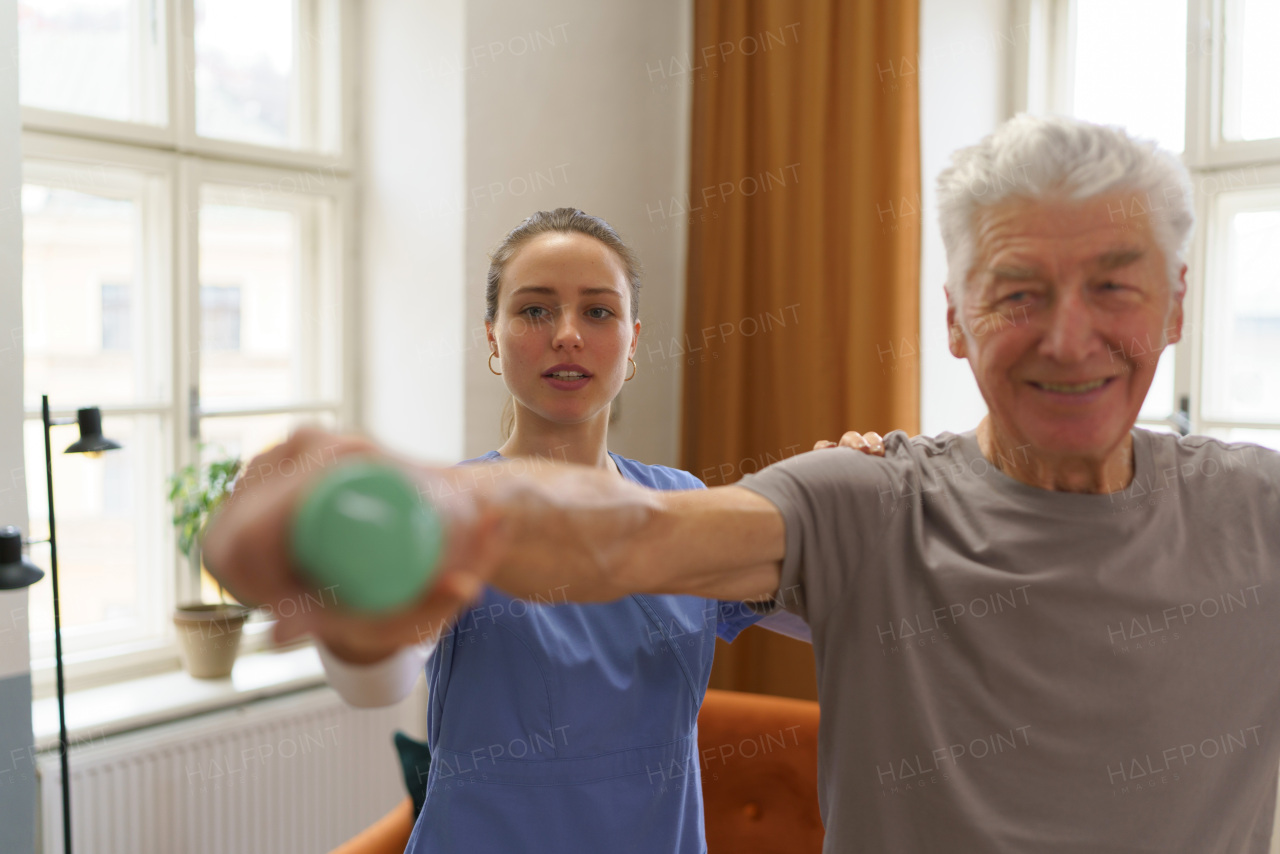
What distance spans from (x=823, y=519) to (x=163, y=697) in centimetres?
206

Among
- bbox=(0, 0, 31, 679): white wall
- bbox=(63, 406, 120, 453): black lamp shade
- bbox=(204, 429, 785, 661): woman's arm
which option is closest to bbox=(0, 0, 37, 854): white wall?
bbox=(0, 0, 31, 679): white wall

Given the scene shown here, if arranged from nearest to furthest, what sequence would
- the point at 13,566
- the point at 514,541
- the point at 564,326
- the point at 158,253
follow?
1. the point at 514,541
2. the point at 564,326
3. the point at 13,566
4. the point at 158,253

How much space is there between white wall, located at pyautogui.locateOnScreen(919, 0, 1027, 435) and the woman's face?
1492mm

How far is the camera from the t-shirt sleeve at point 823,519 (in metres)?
0.79

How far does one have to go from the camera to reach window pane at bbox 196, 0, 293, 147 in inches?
101

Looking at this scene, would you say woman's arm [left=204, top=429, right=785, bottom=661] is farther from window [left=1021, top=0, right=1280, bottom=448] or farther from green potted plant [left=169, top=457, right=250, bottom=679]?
window [left=1021, top=0, right=1280, bottom=448]

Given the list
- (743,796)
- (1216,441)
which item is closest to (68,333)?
(743,796)

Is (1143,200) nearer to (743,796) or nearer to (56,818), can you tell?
(743,796)

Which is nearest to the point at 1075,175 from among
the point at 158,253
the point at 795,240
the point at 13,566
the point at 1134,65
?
the point at 13,566

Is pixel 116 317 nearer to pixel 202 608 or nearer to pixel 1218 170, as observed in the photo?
pixel 202 608

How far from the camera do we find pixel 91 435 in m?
1.85

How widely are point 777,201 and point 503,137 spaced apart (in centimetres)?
80

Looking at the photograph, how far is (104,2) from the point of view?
239 centimetres

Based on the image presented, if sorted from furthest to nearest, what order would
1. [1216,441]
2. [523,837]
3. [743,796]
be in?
[743,796]
[523,837]
[1216,441]
